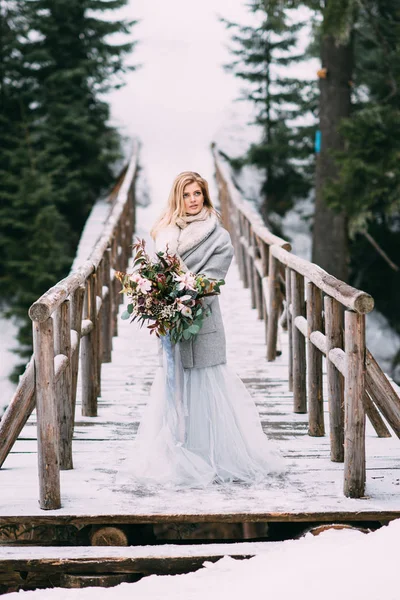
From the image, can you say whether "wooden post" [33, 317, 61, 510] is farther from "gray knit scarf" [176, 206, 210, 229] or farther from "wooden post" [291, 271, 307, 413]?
"wooden post" [291, 271, 307, 413]

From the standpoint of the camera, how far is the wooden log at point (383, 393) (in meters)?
5.30

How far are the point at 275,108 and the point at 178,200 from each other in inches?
642

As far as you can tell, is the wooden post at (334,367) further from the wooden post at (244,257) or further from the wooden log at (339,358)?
the wooden post at (244,257)

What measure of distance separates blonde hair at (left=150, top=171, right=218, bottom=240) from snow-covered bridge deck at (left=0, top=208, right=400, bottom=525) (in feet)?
4.75

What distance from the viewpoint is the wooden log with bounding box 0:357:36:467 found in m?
4.93

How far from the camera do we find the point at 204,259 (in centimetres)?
538

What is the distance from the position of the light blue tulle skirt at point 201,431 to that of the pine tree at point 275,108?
14724 millimetres

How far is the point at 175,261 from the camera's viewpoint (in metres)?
5.12

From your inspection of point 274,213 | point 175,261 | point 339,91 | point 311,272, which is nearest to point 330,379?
point 311,272

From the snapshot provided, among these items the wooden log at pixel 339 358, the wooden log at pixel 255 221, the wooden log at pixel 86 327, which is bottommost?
the wooden log at pixel 339 358

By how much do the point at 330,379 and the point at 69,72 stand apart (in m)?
14.1

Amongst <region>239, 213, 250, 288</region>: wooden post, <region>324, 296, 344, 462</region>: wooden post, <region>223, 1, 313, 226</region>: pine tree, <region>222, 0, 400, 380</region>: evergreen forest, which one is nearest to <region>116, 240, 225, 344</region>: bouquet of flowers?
<region>324, 296, 344, 462</region>: wooden post

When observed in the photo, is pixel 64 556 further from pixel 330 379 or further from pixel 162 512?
pixel 330 379

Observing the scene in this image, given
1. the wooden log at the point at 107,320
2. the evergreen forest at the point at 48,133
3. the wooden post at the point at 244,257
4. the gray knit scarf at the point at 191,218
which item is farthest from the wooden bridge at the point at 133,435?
the evergreen forest at the point at 48,133
